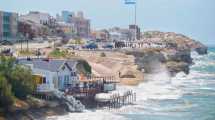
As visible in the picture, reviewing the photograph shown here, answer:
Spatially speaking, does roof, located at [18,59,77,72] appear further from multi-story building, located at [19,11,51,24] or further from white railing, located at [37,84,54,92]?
multi-story building, located at [19,11,51,24]

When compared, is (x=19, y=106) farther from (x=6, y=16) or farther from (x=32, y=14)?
(x=32, y=14)

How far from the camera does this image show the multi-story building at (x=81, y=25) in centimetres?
17888

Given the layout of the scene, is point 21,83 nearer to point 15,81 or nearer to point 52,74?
point 15,81

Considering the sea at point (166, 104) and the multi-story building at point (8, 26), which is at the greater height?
the multi-story building at point (8, 26)

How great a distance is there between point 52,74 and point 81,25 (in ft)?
400

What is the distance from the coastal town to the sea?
185cm

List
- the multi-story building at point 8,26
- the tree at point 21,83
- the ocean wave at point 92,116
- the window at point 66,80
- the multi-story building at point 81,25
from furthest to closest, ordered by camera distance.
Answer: the multi-story building at point 81,25 → the multi-story building at point 8,26 → the window at point 66,80 → the ocean wave at point 92,116 → the tree at point 21,83

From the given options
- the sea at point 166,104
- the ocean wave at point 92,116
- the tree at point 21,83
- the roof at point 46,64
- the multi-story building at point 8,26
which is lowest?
the sea at point 166,104

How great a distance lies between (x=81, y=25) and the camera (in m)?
182

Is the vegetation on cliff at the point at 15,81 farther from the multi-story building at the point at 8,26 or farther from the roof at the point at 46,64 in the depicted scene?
the multi-story building at the point at 8,26

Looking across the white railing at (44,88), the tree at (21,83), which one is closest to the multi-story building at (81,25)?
the white railing at (44,88)

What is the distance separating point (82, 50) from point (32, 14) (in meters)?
44.0

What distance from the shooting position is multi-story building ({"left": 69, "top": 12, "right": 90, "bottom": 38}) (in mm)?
178875

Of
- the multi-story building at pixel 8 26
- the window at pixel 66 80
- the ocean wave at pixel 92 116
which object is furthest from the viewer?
the multi-story building at pixel 8 26
